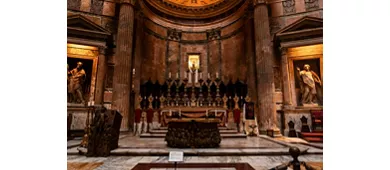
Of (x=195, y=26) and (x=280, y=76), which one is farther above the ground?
(x=195, y=26)

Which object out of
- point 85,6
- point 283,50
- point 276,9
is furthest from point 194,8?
point 283,50

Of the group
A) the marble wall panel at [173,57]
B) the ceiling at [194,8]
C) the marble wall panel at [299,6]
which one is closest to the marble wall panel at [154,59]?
the marble wall panel at [173,57]

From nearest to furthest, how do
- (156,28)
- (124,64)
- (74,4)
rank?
(124,64) < (74,4) < (156,28)

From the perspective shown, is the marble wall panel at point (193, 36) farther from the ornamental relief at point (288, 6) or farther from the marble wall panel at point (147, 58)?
the ornamental relief at point (288, 6)

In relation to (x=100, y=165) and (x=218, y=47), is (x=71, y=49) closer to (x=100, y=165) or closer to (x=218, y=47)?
(x=100, y=165)

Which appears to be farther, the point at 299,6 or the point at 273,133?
the point at 299,6

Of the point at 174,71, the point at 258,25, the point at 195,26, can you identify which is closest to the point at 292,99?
the point at 258,25

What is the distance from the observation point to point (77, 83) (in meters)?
8.34

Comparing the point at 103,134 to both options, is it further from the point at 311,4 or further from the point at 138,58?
the point at 311,4

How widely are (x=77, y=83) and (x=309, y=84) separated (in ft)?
32.4

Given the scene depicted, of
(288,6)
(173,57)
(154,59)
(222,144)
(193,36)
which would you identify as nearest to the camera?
(222,144)

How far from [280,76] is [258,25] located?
8.40ft

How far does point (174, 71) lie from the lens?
12586 millimetres
